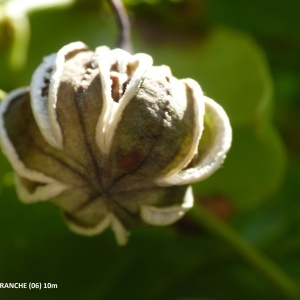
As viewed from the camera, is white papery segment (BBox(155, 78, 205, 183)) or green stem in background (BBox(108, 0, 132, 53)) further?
green stem in background (BBox(108, 0, 132, 53))

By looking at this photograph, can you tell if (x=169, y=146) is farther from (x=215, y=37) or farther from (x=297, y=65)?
(x=297, y=65)

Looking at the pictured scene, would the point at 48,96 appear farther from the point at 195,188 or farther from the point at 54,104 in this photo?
the point at 195,188

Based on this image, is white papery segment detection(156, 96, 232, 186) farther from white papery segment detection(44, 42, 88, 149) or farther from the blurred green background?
the blurred green background

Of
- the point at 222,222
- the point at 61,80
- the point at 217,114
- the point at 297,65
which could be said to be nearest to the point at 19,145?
the point at 61,80

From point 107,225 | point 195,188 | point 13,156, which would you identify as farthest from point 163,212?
point 195,188

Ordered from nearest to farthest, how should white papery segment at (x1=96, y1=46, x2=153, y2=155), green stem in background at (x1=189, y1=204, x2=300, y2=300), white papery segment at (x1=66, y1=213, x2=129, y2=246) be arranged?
1. white papery segment at (x1=96, y1=46, x2=153, y2=155)
2. white papery segment at (x1=66, y1=213, x2=129, y2=246)
3. green stem in background at (x1=189, y1=204, x2=300, y2=300)

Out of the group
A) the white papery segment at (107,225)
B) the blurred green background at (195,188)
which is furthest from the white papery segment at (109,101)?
the blurred green background at (195,188)

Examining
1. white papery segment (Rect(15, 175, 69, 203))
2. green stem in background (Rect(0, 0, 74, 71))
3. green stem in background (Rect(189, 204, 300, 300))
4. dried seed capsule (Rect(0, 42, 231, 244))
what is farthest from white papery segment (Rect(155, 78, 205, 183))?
green stem in background (Rect(0, 0, 74, 71))
